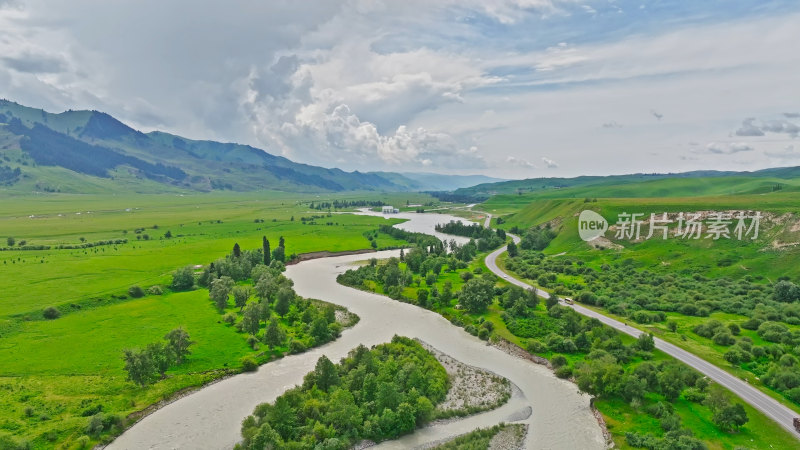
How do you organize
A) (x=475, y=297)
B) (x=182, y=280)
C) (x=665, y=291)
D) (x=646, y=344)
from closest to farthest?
1. (x=646, y=344)
2. (x=475, y=297)
3. (x=665, y=291)
4. (x=182, y=280)

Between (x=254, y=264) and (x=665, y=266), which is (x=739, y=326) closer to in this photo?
(x=665, y=266)

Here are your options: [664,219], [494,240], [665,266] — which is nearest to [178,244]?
[494,240]

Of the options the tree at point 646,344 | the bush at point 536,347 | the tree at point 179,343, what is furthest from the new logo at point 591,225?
the tree at point 179,343

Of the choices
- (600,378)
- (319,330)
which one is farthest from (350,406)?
(600,378)

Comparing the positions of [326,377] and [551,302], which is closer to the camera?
[326,377]

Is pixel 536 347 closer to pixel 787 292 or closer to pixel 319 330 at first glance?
pixel 319 330

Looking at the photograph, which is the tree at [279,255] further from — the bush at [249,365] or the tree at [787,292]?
the tree at [787,292]
